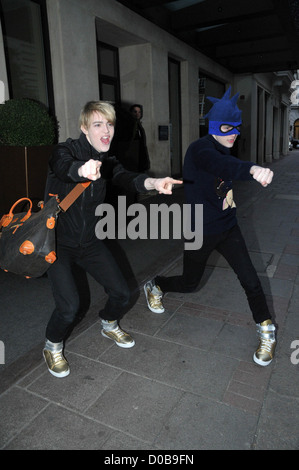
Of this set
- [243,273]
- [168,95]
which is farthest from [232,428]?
[168,95]

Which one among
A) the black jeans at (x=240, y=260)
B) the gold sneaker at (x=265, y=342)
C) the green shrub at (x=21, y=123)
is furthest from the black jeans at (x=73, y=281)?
the green shrub at (x=21, y=123)

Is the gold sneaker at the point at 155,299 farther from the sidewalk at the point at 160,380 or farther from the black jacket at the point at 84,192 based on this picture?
the black jacket at the point at 84,192

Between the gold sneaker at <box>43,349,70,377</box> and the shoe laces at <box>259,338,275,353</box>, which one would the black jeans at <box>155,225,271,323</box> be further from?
the gold sneaker at <box>43,349,70,377</box>

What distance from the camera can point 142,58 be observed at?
962 cm

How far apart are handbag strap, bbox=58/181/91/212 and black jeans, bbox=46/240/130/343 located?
330 mm

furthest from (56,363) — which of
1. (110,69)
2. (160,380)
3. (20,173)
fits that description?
(110,69)

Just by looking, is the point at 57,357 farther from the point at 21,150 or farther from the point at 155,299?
the point at 21,150

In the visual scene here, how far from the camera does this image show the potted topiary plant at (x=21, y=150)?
476 centimetres

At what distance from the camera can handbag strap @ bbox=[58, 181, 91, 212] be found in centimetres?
244

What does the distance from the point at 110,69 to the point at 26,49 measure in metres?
3.27

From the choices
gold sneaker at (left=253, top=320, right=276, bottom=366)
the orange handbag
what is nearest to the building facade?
the orange handbag

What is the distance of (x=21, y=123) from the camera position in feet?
15.6
